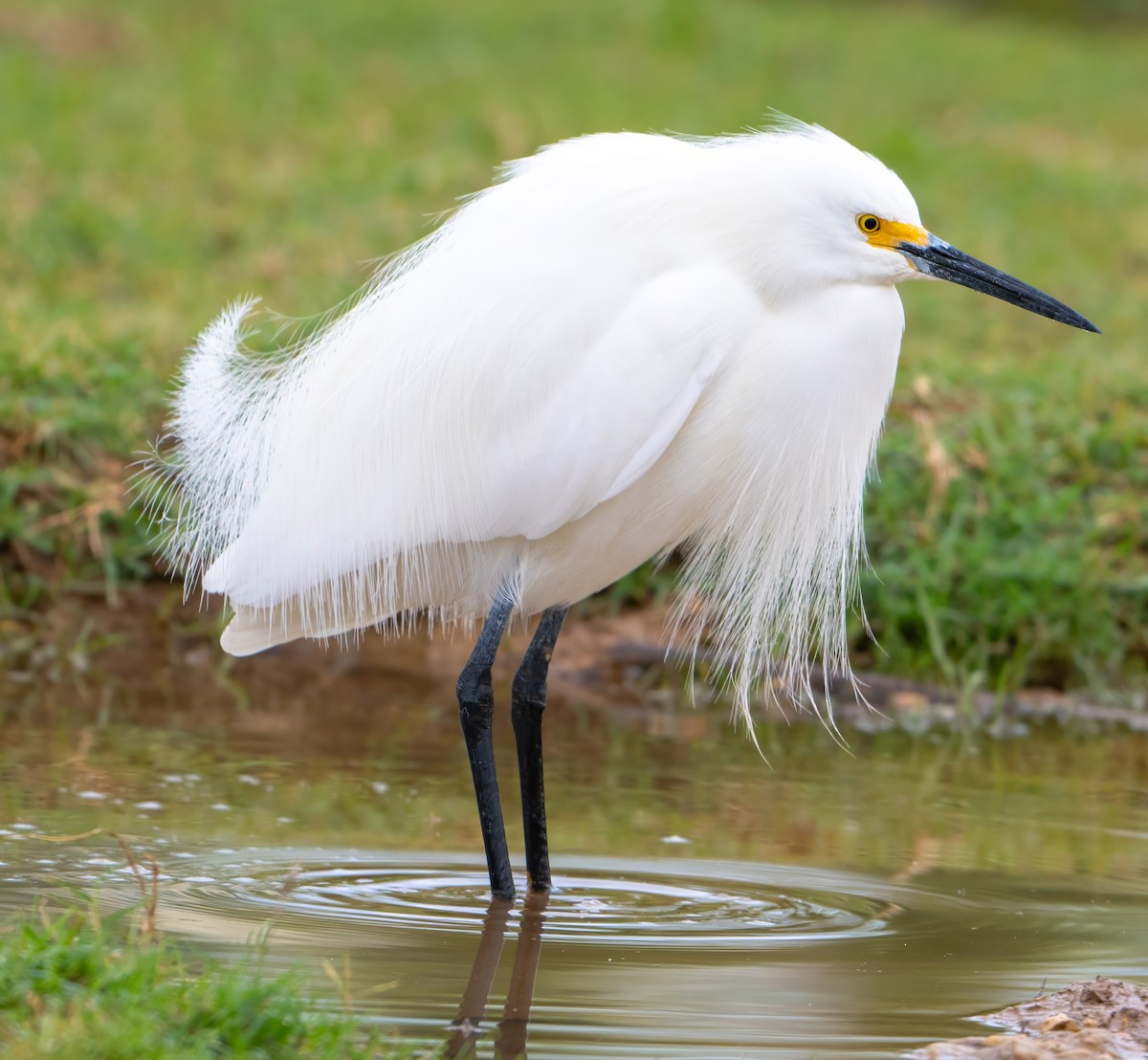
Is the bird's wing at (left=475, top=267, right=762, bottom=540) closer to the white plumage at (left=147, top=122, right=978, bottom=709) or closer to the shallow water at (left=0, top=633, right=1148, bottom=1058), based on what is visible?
the white plumage at (left=147, top=122, right=978, bottom=709)

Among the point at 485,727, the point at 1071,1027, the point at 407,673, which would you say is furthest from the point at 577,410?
the point at 407,673

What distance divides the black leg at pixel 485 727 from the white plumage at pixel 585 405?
8cm

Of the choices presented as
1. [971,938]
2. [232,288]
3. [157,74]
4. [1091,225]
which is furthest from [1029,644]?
[157,74]

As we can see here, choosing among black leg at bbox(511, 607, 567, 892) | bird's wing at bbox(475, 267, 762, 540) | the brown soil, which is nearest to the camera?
the brown soil

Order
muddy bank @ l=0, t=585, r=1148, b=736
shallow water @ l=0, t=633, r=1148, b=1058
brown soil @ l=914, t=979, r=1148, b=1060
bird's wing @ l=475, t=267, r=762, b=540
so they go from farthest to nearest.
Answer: muddy bank @ l=0, t=585, r=1148, b=736
bird's wing @ l=475, t=267, r=762, b=540
shallow water @ l=0, t=633, r=1148, b=1058
brown soil @ l=914, t=979, r=1148, b=1060

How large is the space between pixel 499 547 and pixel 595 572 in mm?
192

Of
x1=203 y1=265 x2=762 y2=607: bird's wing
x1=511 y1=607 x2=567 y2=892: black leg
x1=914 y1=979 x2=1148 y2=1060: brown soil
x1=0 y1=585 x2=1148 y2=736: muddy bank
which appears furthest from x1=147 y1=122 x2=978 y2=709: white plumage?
x1=0 y1=585 x2=1148 y2=736: muddy bank

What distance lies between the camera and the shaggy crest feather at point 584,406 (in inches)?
119

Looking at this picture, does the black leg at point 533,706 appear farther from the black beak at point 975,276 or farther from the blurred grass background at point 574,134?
the blurred grass background at point 574,134

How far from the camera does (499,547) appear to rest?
129 inches

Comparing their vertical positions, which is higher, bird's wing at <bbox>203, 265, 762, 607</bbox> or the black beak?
the black beak

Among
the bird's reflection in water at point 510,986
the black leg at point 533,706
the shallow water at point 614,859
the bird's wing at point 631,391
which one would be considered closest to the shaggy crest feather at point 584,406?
the bird's wing at point 631,391

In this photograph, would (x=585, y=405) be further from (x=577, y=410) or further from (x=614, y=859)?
(x=614, y=859)

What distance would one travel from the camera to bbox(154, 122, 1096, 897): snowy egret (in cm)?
302
